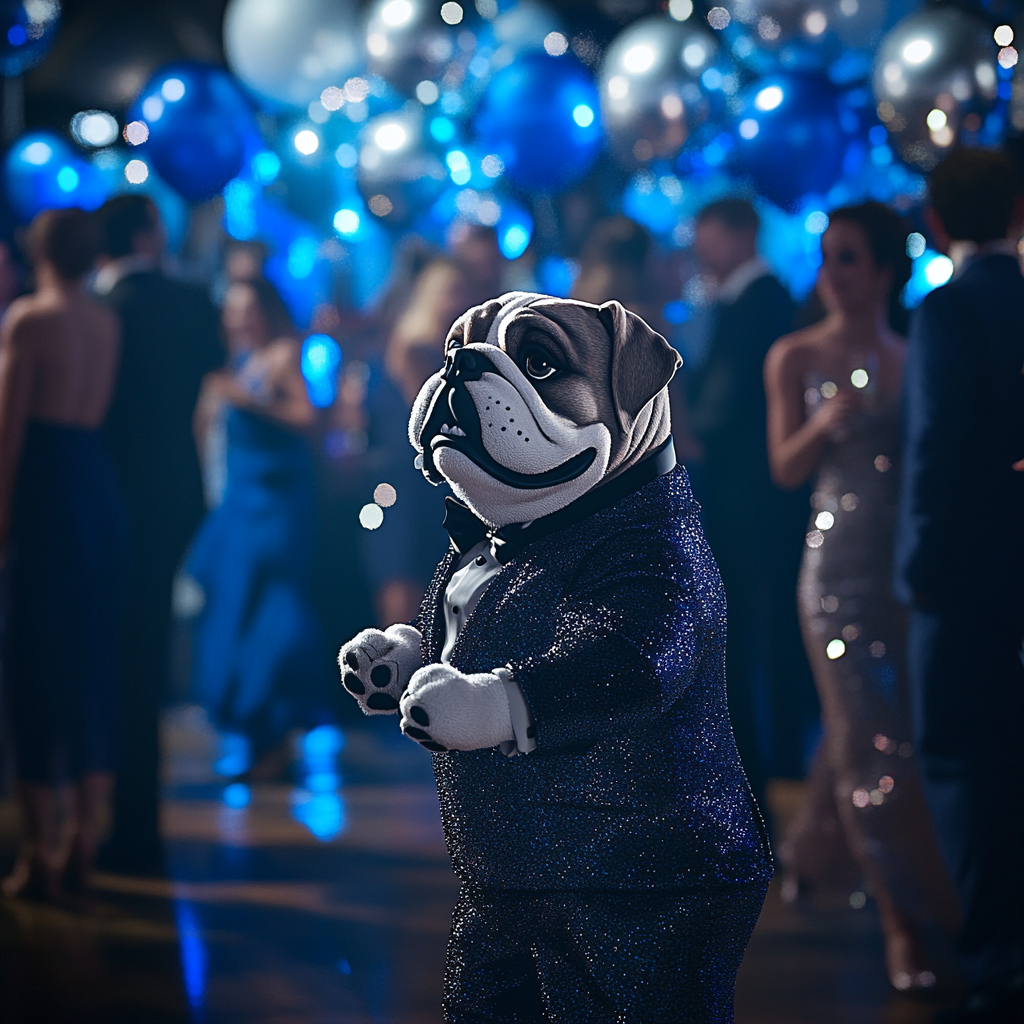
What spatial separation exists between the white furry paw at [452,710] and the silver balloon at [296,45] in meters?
3.21

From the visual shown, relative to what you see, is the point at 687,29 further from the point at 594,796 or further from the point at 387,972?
the point at 594,796

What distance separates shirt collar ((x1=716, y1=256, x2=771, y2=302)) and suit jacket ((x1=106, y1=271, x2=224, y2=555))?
1.14 m

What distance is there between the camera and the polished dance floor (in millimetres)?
2111

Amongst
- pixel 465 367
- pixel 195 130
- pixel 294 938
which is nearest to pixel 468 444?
pixel 465 367

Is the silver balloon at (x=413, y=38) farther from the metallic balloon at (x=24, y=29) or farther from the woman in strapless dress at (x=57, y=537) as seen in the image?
the woman in strapless dress at (x=57, y=537)

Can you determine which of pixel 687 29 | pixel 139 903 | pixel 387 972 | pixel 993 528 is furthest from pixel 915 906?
pixel 687 29

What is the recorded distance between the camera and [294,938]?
245cm

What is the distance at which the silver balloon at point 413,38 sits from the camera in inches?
147

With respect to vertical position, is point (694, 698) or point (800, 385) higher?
point (800, 385)

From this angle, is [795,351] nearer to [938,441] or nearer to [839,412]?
[839,412]

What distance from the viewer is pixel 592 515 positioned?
1.20 meters

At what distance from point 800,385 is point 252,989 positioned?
1.42 m

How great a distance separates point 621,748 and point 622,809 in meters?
0.05

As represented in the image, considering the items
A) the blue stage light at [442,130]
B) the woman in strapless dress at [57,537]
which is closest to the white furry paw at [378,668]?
the woman in strapless dress at [57,537]
